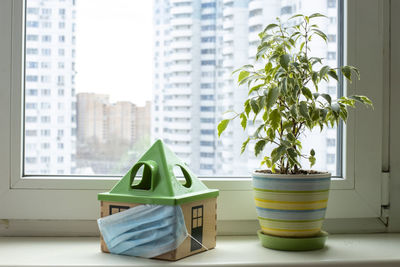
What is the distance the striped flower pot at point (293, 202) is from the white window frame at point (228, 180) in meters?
0.16

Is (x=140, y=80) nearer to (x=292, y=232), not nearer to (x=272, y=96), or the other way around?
(x=272, y=96)

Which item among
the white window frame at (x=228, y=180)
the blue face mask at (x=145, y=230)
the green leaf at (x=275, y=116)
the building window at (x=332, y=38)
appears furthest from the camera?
the building window at (x=332, y=38)

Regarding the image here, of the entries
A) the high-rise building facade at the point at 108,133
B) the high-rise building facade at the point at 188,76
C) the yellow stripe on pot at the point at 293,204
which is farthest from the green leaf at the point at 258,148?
the high-rise building facade at the point at 108,133

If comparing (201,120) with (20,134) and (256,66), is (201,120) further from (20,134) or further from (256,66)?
(20,134)

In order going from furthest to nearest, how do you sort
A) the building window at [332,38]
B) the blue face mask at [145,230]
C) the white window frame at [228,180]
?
the building window at [332,38]
the white window frame at [228,180]
the blue face mask at [145,230]

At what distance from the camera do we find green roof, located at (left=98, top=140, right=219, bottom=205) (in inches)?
38.5

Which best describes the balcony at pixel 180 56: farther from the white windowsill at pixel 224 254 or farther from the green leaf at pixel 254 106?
the white windowsill at pixel 224 254

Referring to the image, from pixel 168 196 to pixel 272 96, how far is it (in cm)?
29

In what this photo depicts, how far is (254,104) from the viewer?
104cm

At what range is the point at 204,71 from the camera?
126 cm

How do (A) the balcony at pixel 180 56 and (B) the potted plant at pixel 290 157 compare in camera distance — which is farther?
(A) the balcony at pixel 180 56

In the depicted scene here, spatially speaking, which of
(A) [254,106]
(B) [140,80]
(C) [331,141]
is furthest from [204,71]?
(C) [331,141]

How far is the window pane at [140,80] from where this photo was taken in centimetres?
123

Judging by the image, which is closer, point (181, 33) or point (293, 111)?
point (293, 111)
